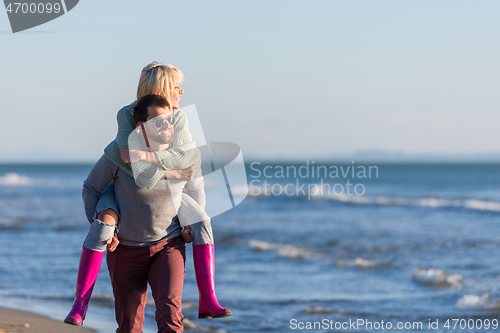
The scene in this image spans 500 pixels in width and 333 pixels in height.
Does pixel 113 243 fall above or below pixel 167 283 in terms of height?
above

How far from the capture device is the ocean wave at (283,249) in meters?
9.35

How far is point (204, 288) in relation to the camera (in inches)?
109

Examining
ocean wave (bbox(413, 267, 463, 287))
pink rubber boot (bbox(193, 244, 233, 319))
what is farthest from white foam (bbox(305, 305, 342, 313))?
pink rubber boot (bbox(193, 244, 233, 319))

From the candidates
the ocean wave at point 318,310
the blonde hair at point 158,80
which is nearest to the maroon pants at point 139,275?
the blonde hair at point 158,80

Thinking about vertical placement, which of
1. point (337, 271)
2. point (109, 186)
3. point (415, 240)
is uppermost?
point (109, 186)

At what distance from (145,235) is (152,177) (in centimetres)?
34

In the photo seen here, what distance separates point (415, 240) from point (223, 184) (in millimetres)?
8968

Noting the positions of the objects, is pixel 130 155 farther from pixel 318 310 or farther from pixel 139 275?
pixel 318 310

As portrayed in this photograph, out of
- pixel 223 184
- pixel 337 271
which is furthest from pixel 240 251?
pixel 223 184

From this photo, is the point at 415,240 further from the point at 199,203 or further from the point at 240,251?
the point at 199,203

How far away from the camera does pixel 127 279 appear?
2.73 meters

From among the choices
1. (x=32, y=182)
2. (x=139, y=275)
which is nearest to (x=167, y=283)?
(x=139, y=275)

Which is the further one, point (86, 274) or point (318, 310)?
point (318, 310)

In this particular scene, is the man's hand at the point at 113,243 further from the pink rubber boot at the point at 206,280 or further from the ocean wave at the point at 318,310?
the ocean wave at the point at 318,310
